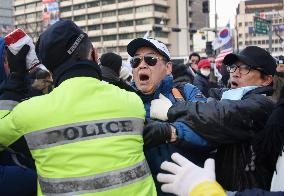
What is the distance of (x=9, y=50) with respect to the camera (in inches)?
106

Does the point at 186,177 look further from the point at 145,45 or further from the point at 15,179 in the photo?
the point at 145,45

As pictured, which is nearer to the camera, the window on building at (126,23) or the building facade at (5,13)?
the building facade at (5,13)

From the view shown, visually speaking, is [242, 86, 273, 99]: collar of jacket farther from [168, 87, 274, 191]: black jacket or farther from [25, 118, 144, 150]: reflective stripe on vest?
[25, 118, 144, 150]: reflective stripe on vest

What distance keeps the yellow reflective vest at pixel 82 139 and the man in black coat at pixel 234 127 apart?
49cm

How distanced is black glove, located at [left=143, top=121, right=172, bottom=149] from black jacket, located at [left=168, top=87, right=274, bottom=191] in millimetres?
129

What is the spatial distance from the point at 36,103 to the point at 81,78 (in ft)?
0.80

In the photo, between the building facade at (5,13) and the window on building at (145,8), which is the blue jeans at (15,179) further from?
the window on building at (145,8)

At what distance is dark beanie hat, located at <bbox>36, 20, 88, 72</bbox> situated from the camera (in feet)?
6.87

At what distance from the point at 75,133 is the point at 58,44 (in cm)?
48

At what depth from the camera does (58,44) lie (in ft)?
6.86

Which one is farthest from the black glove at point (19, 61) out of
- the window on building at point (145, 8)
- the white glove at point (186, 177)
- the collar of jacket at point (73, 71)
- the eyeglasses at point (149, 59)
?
the window on building at point (145, 8)

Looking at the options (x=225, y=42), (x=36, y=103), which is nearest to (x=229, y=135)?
(x=36, y=103)

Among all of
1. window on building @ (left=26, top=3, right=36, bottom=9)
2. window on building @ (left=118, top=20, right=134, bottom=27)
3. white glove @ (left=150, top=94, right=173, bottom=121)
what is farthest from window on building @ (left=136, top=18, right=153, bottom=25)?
white glove @ (left=150, top=94, right=173, bottom=121)

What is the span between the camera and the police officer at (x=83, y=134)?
6.19 feet
